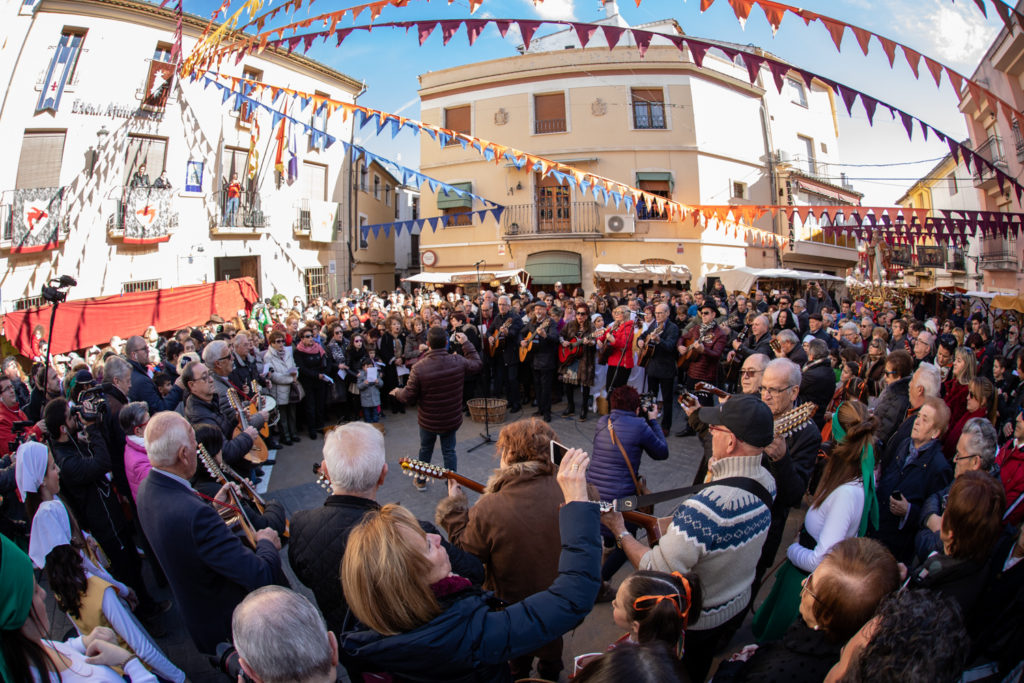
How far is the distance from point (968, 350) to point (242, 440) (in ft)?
20.6

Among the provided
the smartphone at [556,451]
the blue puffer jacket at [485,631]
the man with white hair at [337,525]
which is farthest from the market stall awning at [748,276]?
the blue puffer jacket at [485,631]

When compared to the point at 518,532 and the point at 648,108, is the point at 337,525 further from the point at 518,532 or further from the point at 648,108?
the point at 648,108

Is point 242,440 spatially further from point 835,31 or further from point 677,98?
point 677,98

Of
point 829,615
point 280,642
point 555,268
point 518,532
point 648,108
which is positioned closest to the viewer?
point 280,642

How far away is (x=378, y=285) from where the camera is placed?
26.0 metres

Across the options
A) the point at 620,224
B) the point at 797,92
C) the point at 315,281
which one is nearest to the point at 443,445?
the point at 620,224

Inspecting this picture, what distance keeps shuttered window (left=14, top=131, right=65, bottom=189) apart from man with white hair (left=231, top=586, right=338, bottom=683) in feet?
59.2

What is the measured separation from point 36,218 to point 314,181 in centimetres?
930

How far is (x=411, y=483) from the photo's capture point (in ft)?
20.5

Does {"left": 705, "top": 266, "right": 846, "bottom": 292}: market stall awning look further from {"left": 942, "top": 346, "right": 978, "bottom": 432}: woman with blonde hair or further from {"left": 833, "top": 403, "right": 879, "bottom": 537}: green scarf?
{"left": 833, "top": 403, "right": 879, "bottom": 537}: green scarf

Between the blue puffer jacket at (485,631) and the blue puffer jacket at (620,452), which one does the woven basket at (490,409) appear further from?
the blue puffer jacket at (485,631)

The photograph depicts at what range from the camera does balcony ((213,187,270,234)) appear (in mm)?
18094

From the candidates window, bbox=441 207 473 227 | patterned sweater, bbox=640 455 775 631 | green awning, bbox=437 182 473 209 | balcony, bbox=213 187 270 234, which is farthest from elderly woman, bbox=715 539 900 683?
window, bbox=441 207 473 227

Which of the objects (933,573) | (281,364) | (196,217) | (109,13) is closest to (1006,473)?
(933,573)
